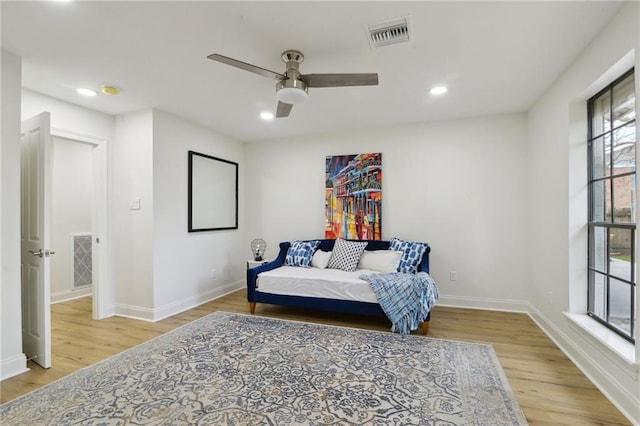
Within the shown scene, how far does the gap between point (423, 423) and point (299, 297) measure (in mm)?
2058

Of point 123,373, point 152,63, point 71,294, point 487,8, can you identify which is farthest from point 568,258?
point 71,294

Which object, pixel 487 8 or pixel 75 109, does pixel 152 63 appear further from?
pixel 487 8

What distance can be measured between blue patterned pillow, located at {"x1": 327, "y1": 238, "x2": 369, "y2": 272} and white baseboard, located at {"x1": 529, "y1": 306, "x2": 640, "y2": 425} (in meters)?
2.18

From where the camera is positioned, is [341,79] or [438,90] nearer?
[341,79]

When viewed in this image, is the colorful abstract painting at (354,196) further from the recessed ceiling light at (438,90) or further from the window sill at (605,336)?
the window sill at (605,336)

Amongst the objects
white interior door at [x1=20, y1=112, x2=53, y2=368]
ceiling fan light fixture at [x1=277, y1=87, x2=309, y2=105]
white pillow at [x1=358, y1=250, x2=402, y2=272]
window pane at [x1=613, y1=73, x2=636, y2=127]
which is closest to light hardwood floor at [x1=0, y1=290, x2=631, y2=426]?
white interior door at [x1=20, y1=112, x2=53, y2=368]

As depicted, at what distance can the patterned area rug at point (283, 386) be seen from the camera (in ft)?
6.00

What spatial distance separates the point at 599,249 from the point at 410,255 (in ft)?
5.82

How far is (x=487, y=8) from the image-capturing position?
188 cm

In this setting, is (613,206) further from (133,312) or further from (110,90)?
(133,312)

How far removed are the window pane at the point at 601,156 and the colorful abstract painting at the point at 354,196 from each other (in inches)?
90.9

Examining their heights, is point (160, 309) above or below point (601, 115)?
below

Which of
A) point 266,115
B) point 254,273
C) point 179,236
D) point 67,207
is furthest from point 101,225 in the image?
point 266,115

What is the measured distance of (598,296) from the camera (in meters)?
2.44
